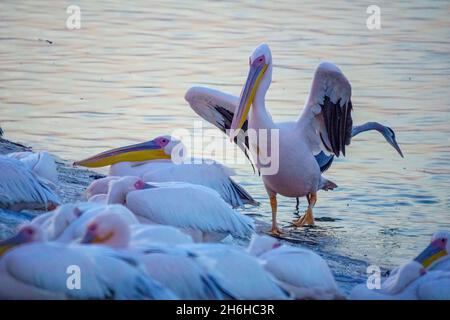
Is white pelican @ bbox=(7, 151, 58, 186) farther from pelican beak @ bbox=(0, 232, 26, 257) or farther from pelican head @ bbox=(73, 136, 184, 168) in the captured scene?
pelican beak @ bbox=(0, 232, 26, 257)

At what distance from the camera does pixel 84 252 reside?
15.1 ft

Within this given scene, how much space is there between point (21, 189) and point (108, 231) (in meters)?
1.84

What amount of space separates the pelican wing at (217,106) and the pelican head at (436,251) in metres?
2.71

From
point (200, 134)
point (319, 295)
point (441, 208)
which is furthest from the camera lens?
point (200, 134)

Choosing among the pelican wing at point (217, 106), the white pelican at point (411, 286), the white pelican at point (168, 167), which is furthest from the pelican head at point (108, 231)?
the pelican wing at point (217, 106)

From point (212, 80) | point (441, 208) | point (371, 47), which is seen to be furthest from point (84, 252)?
point (371, 47)

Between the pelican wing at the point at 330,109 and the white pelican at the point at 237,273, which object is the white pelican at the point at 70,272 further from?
the pelican wing at the point at 330,109

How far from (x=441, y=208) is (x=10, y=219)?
3767 millimetres

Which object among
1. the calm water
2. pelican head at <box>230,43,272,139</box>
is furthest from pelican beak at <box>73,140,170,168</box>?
the calm water

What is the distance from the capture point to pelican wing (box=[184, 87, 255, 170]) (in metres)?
8.74

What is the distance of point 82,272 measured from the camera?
4578mm

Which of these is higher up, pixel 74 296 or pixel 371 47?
pixel 371 47

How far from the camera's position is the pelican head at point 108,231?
16.4ft
